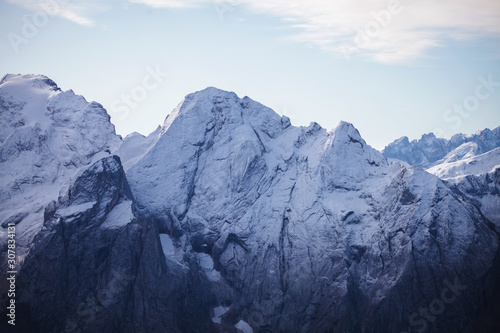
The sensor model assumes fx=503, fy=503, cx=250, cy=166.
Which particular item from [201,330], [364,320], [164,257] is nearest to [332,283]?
[364,320]

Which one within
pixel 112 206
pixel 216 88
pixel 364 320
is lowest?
pixel 364 320

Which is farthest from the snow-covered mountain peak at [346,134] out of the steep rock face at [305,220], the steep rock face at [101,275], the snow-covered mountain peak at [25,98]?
the snow-covered mountain peak at [25,98]

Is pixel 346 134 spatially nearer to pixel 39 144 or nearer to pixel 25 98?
pixel 39 144

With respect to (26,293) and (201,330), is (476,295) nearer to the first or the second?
(201,330)

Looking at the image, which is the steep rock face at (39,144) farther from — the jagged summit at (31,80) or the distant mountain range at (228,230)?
the jagged summit at (31,80)

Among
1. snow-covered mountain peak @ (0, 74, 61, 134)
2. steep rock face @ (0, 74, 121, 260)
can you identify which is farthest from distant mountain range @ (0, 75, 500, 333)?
snow-covered mountain peak @ (0, 74, 61, 134)

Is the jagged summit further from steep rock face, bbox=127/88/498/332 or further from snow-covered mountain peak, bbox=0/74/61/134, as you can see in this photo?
steep rock face, bbox=127/88/498/332
